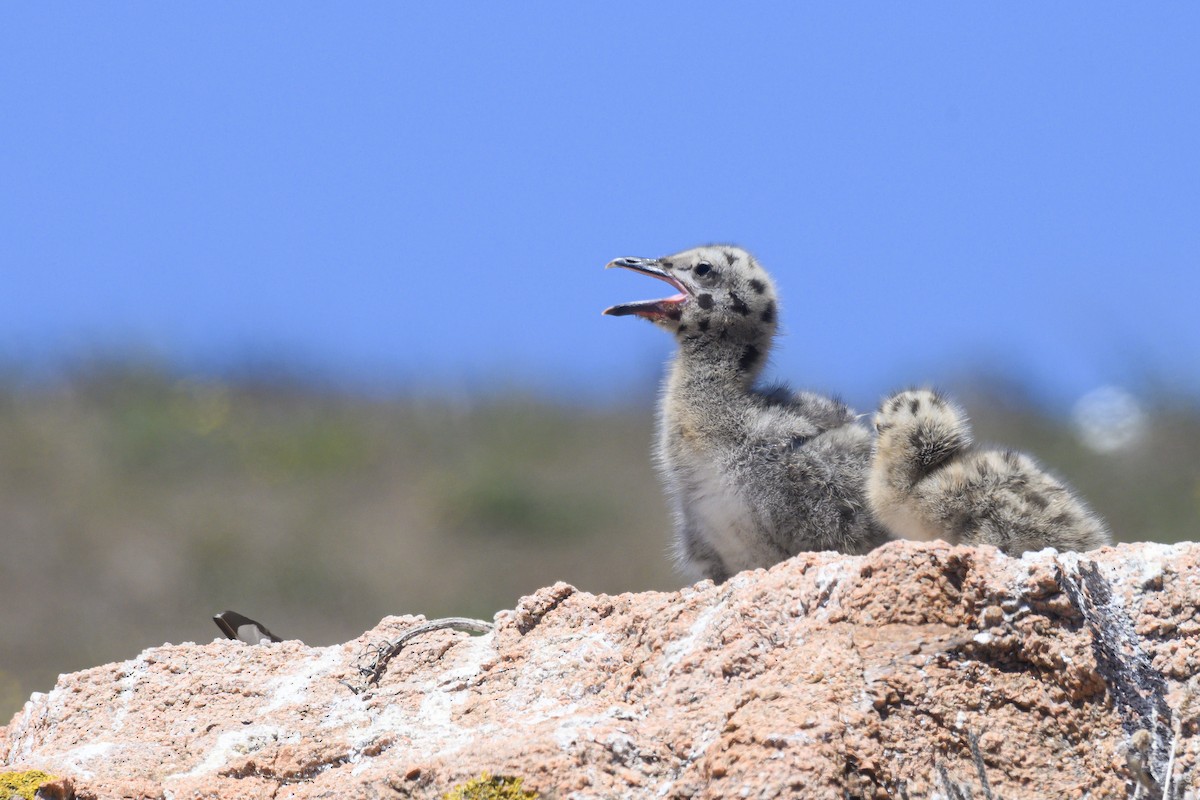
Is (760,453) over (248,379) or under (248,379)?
under

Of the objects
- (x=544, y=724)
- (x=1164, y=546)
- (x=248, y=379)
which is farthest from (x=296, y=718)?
(x=248, y=379)

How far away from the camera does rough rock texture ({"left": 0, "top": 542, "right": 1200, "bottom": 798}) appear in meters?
3.44

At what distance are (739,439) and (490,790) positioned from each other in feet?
10.4

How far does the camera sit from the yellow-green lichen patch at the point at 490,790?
342 cm

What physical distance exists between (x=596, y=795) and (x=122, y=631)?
522 inches

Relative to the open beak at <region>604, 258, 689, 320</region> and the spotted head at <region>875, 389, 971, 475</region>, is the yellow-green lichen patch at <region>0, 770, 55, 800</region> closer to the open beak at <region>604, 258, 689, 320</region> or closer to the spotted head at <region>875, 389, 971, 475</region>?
the spotted head at <region>875, 389, 971, 475</region>

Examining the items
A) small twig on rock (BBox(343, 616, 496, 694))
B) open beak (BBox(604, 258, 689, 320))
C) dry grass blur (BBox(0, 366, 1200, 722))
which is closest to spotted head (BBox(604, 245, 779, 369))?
open beak (BBox(604, 258, 689, 320))

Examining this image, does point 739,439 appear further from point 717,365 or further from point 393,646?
point 393,646

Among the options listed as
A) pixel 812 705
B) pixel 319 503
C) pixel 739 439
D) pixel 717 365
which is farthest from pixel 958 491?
pixel 319 503

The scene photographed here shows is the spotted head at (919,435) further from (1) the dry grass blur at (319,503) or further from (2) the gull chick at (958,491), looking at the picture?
(1) the dry grass blur at (319,503)

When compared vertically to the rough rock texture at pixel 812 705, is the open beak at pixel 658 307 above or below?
above

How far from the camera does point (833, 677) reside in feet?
11.6

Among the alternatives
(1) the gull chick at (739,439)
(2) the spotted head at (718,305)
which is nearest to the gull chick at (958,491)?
(1) the gull chick at (739,439)

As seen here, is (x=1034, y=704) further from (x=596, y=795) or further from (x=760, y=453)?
(x=760, y=453)
